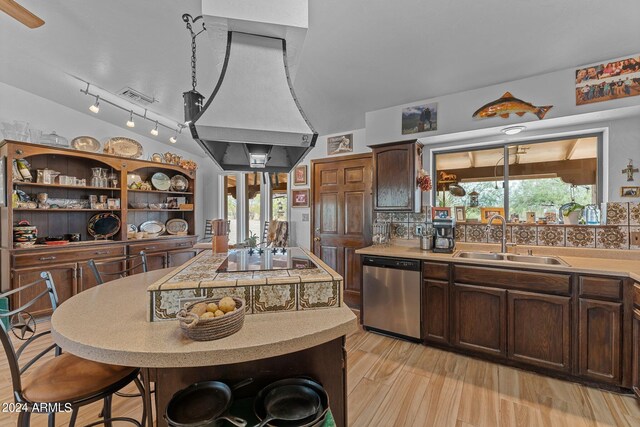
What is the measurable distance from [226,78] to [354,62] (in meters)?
1.29

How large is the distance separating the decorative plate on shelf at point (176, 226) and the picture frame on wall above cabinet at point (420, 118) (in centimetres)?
403

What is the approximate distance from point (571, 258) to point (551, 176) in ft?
2.83

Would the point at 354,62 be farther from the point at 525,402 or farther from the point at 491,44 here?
the point at 525,402

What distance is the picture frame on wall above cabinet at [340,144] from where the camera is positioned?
3.76 m

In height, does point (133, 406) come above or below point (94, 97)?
below

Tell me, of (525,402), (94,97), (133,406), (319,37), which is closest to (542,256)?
(525,402)

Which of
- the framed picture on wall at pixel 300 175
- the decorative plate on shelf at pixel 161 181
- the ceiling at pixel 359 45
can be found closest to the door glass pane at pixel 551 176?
the ceiling at pixel 359 45

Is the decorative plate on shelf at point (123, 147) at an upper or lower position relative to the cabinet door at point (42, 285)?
upper

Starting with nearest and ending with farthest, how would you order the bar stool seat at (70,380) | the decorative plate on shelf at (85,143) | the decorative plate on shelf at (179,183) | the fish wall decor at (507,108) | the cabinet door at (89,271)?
the bar stool seat at (70,380)
the fish wall decor at (507,108)
the cabinet door at (89,271)
the decorative plate on shelf at (85,143)
the decorative plate on shelf at (179,183)

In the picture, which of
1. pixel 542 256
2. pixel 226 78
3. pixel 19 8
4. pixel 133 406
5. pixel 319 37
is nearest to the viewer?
pixel 226 78

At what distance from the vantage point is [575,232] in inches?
97.5

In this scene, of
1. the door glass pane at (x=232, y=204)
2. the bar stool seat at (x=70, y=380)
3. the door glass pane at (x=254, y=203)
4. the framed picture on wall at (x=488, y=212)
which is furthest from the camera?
the door glass pane at (x=232, y=204)

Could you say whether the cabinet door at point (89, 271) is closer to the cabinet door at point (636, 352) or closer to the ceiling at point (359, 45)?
the ceiling at point (359, 45)

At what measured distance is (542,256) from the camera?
2.48m
